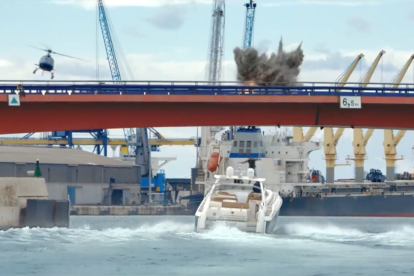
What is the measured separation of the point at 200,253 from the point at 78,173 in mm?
104904

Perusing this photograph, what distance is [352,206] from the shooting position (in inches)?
6417

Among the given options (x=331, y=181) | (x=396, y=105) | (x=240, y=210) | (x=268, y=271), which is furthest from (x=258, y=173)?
(x=268, y=271)

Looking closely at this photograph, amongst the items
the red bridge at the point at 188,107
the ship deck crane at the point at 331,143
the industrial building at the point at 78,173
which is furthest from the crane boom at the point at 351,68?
the red bridge at the point at 188,107

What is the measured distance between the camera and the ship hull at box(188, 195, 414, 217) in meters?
160

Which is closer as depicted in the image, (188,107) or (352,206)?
(188,107)

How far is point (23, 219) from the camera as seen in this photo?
75.2 meters

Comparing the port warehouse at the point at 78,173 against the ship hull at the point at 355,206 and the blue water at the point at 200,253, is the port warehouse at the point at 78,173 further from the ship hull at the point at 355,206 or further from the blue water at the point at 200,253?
the blue water at the point at 200,253

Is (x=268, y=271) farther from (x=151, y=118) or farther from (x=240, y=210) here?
(x=151, y=118)

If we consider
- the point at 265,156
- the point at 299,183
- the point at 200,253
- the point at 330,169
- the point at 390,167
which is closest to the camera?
the point at 200,253

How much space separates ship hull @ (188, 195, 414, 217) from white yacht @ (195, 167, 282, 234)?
8598 cm

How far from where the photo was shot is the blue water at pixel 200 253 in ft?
159

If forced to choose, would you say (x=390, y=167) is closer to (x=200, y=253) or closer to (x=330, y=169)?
(x=330, y=169)

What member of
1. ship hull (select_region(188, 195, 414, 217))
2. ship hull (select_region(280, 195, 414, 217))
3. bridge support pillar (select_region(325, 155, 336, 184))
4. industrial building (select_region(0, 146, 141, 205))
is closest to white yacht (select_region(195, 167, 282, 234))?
industrial building (select_region(0, 146, 141, 205))

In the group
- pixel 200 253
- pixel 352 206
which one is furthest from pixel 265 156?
pixel 200 253
